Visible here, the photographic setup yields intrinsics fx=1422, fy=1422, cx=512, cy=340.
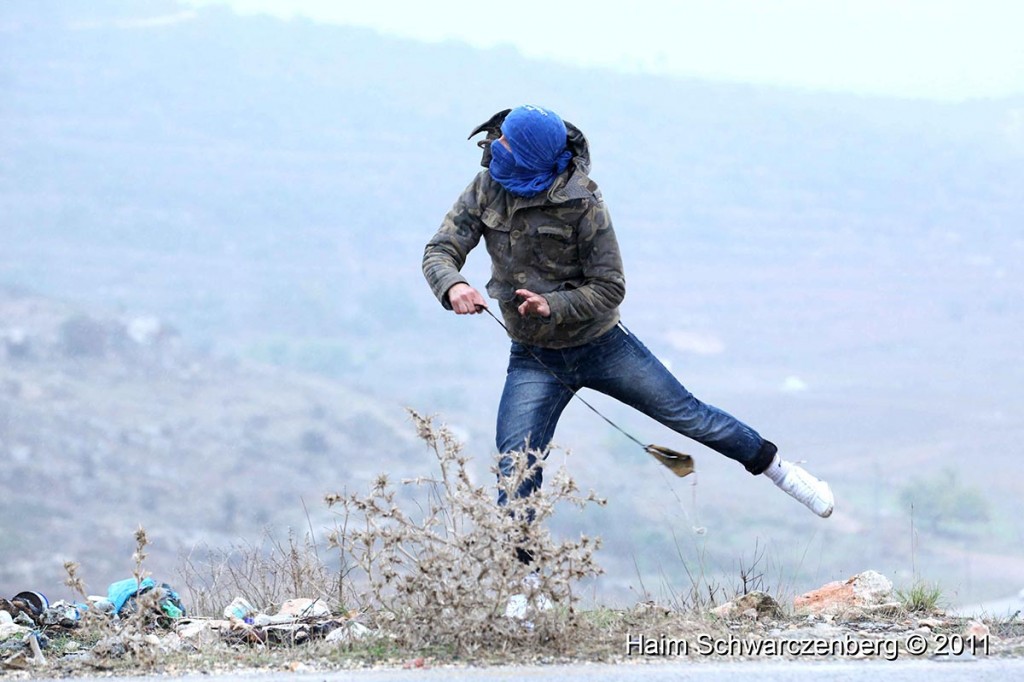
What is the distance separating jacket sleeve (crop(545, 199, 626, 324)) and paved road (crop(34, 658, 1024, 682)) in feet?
4.88

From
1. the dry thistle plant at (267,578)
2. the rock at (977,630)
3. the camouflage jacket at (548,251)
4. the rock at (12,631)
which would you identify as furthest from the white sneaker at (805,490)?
the rock at (12,631)

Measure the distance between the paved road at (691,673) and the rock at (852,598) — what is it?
3.27 feet

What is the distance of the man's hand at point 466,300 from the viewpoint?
5.38 m

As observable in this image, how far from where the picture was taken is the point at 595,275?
5746mm

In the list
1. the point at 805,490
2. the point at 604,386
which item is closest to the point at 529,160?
the point at 604,386

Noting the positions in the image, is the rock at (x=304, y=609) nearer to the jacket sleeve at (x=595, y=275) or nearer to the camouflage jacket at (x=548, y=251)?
the camouflage jacket at (x=548, y=251)

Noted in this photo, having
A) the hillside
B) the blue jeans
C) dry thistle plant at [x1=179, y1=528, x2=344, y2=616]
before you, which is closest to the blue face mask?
the blue jeans

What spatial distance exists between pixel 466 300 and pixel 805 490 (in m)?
1.87

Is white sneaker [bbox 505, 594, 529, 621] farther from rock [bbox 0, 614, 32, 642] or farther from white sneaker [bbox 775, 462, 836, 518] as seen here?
rock [bbox 0, 614, 32, 642]

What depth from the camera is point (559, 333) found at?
5.86m

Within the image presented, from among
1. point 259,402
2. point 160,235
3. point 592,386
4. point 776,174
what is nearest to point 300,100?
point 160,235

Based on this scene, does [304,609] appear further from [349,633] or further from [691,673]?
[691,673]

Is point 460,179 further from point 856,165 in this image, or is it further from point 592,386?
point 592,386

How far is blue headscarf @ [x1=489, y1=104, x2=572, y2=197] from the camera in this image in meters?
5.59
